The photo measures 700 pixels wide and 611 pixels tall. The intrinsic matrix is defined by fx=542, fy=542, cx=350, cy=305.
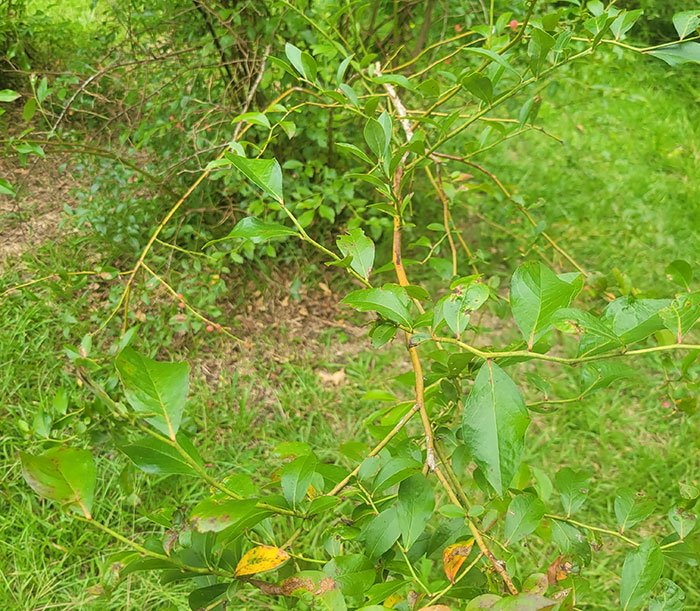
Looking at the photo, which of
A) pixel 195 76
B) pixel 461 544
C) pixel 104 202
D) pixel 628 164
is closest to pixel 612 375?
Answer: pixel 461 544

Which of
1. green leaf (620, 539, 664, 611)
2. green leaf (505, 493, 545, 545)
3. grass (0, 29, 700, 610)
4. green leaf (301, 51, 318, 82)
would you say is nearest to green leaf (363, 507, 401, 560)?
green leaf (505, 493, 545, 545)

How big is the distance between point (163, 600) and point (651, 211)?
2.74 m

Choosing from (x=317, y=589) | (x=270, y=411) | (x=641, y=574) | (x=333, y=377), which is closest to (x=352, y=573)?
(x=317, y=589)

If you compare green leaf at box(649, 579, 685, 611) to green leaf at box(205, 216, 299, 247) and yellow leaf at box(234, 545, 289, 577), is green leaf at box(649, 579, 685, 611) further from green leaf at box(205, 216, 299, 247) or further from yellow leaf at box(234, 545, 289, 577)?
green leaf at box(205, 216, 299, 247)

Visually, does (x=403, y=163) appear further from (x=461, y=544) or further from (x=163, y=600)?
(x=163, y=600)

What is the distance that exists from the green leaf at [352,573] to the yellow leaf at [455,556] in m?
0.07

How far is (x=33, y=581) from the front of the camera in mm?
1477

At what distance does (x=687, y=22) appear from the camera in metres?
0.61

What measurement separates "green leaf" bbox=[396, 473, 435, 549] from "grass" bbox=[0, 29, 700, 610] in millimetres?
963

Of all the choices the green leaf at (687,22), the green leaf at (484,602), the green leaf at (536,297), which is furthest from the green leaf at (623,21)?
the green leaf at (484,602)

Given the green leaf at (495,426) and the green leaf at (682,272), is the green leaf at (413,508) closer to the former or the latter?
the green leaf at (495,426)

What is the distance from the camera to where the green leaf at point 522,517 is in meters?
0.54

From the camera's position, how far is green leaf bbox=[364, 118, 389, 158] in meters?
0.54

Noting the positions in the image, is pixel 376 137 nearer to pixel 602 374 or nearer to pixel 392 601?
pixel 602 374
